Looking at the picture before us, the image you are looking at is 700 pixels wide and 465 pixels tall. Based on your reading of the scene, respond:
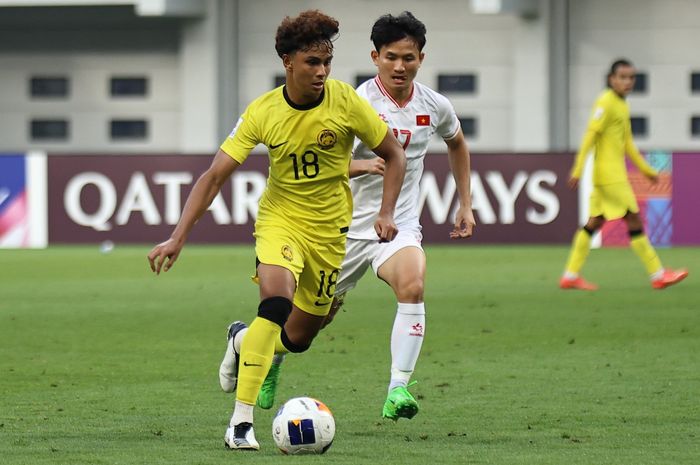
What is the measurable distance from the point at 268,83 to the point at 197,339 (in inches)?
812

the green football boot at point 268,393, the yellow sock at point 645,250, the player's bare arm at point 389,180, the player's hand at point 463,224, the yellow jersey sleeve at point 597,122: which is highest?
the yellow jersey sleeve at point 597,122

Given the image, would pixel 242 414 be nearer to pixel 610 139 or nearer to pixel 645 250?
pixel 645 250

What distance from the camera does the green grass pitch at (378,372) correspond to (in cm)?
709

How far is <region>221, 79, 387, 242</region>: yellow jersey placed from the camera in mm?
7387

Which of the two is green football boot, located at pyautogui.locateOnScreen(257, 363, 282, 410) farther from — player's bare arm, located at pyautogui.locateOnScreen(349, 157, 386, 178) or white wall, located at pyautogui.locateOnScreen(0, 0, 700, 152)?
white wall, located at pyautogui.locateOnScreen(0, 0, 700, 152)

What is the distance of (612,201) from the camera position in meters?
16.1

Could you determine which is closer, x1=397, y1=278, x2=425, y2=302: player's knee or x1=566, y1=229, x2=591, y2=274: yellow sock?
x1=397, y1=278, x2=425, y2=302: player's knee

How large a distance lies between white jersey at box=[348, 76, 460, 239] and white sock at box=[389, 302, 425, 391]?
0.58 metres

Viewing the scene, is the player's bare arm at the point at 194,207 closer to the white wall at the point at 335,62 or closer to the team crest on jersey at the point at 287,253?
the team crest on jersey at the point at 287,253

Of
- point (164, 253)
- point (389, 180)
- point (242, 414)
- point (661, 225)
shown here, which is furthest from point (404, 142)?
point (661, 225)

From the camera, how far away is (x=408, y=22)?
852cm

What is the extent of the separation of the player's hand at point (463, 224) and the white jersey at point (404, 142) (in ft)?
0.81

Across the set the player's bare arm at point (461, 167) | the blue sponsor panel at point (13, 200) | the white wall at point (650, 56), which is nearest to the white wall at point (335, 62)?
the white wall at point (650, 56)

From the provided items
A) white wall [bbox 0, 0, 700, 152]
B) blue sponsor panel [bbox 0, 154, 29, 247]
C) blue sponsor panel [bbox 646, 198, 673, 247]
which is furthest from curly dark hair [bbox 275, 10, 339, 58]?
white wall [bbox 0, 0, 700, 152]
